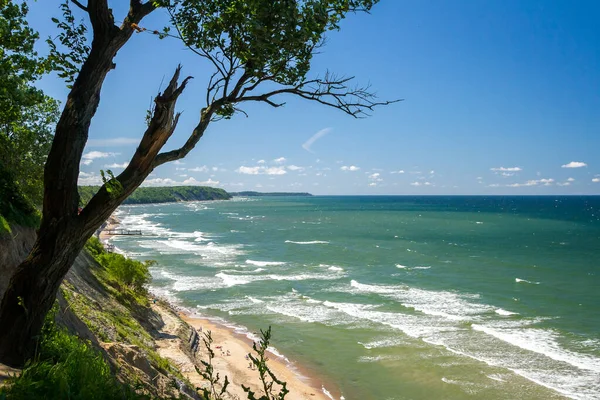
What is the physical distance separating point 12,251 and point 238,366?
49.9 ft

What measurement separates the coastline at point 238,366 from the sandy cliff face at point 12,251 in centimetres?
759

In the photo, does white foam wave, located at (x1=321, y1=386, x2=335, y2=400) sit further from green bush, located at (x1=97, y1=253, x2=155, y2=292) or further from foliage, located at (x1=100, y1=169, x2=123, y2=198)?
foliage, located at (x1=100, y1=169, x2=123, y2=198)

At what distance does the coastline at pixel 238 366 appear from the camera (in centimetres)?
1911

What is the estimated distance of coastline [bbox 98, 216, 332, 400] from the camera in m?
19.1

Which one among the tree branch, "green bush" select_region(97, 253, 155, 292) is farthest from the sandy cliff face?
"green bush" select_region(97, 253, 155, 292)

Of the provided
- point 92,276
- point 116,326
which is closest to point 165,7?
point 116,326

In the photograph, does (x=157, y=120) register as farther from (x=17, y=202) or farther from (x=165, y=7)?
(x=17, y=202)

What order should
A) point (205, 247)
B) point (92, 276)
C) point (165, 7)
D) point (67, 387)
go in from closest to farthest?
point (67, 387) < point (165, 7) < point (92, 276) < point (205, 247)

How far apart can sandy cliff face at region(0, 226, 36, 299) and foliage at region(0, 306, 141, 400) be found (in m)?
3.69

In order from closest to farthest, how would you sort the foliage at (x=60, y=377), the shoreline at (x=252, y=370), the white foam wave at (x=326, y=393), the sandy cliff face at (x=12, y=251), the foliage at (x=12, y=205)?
the foliage at (x=60, y=377)
the sandy cliff face at (x=12, y=251)
the foliage at (x=12, y=205)
the white foam wave at (x=326, y=393)
the shoreline at (x=252, y=370)

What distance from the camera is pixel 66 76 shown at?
739 centimetres

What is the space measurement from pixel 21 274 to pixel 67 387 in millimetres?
1994

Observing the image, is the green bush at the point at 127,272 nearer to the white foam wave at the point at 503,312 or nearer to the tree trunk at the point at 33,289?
the tree trunk at the point at 33,289

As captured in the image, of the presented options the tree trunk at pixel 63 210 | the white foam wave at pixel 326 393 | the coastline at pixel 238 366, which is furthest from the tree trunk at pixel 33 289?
the white foam wave at pixel 326 393
